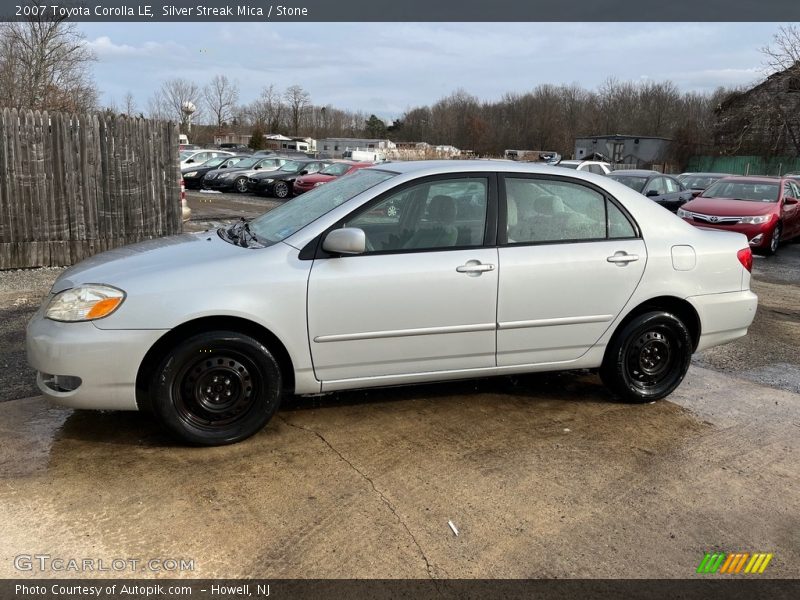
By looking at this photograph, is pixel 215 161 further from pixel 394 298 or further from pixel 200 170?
pixel 394 298

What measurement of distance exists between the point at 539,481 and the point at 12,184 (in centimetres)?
805

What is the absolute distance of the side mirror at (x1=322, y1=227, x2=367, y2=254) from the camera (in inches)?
153

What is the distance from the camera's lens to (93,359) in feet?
12.0

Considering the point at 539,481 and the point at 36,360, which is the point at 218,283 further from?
the point at 539,481

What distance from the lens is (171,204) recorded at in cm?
997

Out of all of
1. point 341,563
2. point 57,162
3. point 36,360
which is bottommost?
point 341,563

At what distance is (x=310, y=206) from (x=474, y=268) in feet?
4.02

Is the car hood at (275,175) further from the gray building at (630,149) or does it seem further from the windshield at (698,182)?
the gray building at (630,149)

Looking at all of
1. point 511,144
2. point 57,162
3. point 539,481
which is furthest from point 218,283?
point 511,144

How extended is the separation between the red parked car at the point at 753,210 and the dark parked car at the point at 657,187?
5.26ft

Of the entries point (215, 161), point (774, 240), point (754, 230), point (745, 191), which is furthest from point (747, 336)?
point (215, 161)

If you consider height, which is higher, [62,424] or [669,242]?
[669,242]

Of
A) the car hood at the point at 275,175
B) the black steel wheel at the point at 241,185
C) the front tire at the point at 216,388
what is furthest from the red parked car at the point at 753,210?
the black steel wheel at the point at 241,185

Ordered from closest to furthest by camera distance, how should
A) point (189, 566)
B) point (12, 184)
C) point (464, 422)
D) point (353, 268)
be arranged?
point (189, 566)
point (353, 268)
point (464, 422)
point (12, 184)
